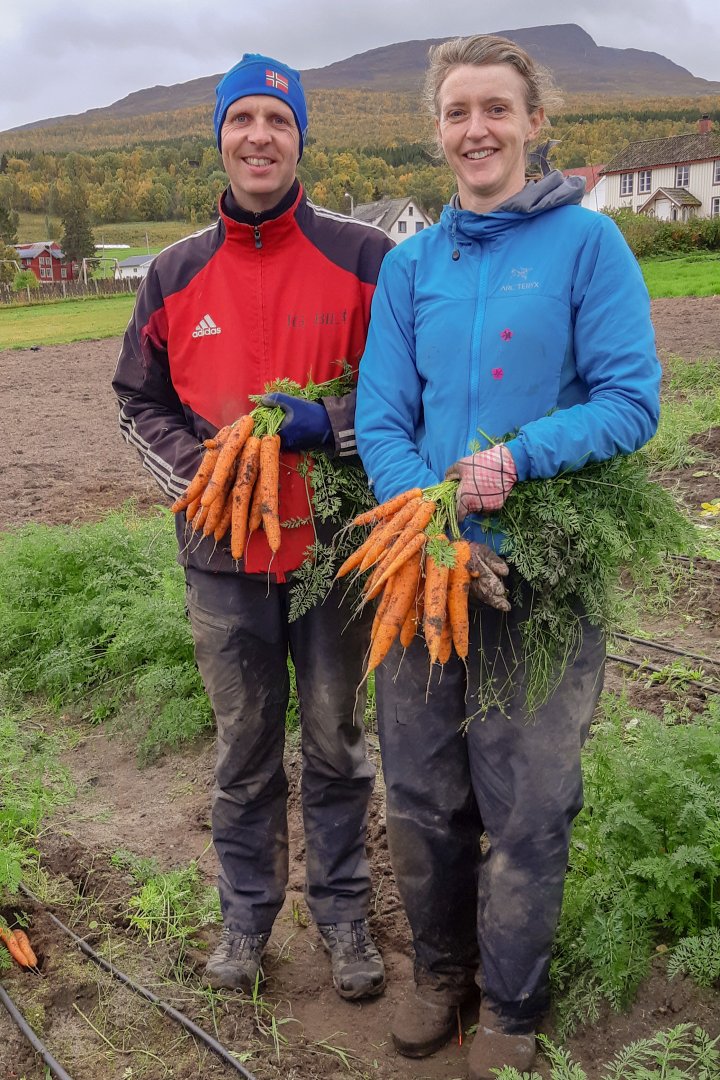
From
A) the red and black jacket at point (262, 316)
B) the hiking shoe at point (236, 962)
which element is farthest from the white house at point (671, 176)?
the hiking shoe at point (236, 962)

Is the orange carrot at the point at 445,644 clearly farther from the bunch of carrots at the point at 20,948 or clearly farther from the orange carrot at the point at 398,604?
the bunch of carrots at the point at 20,948

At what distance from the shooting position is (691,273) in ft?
94.4

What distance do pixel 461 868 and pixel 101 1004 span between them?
3.97 ft

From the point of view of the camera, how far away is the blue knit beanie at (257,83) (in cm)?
280

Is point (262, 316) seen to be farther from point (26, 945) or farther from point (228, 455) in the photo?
point (26, 945)

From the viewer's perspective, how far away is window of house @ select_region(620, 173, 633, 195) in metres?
71.4

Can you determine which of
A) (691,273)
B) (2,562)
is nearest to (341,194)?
(691,273)

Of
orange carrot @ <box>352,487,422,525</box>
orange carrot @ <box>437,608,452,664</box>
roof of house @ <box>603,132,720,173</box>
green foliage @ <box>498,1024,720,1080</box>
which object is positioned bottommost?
green foliage @ <box>498,1024,720,1080</box>

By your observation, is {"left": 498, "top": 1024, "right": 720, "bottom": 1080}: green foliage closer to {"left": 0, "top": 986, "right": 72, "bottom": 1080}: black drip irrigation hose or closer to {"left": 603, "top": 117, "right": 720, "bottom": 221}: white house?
{"left": 0, "top": 986, "right": 72, "bottom": 1080}: black drip irrigation hose

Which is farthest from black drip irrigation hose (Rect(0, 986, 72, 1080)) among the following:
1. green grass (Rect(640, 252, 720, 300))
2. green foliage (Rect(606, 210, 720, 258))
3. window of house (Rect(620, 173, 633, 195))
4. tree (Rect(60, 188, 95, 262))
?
tree (Rect(60, 188, 95, 262))

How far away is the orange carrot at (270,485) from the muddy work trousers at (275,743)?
0.73ft

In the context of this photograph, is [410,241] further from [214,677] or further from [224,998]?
[224,998]

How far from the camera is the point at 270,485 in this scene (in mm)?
2770

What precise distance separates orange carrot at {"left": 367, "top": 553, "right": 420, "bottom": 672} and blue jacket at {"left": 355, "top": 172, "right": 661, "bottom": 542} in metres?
0.19
